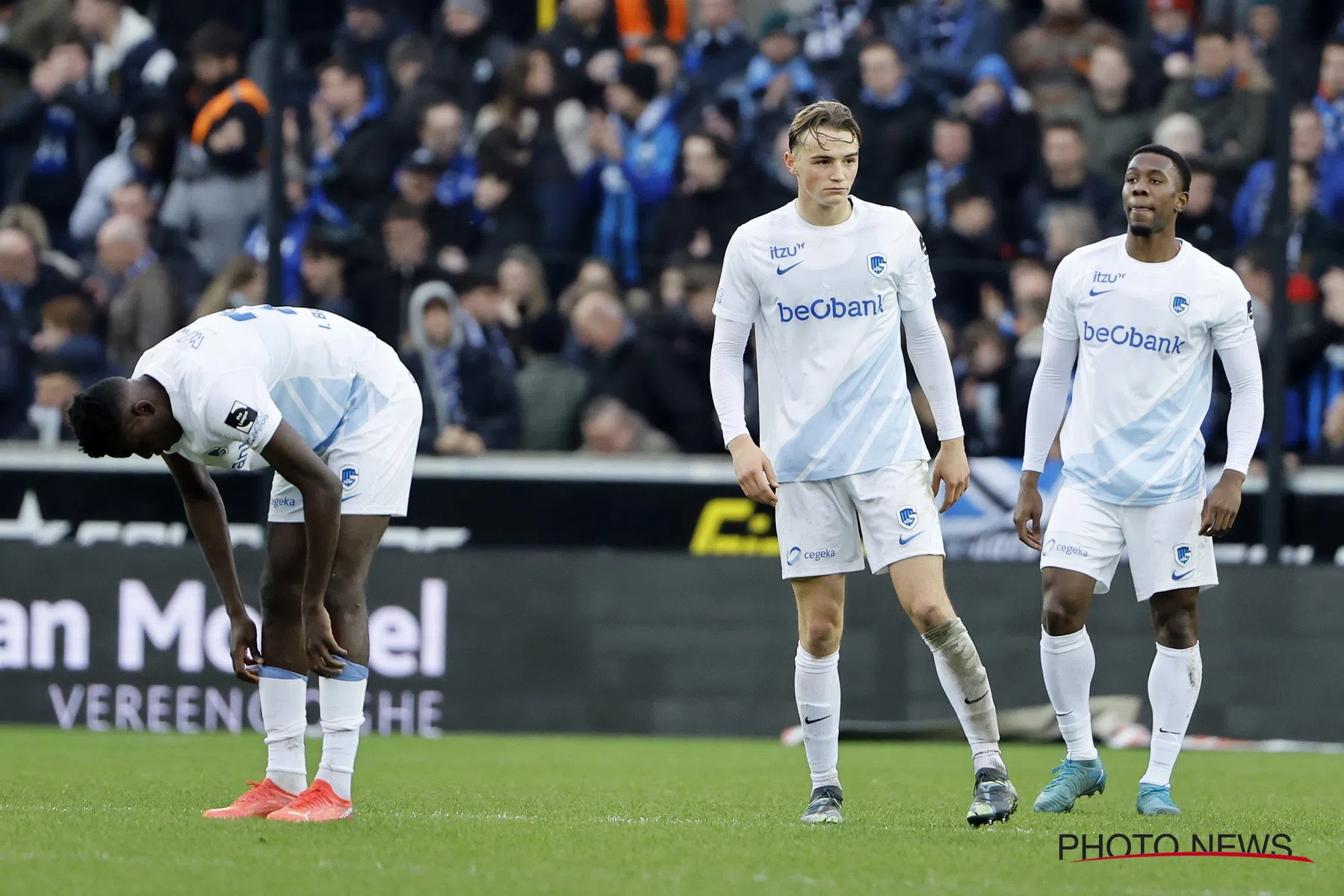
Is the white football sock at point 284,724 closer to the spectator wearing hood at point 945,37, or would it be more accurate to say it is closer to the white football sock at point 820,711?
the white football sock at point 820,711

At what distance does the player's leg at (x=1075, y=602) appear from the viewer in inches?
269

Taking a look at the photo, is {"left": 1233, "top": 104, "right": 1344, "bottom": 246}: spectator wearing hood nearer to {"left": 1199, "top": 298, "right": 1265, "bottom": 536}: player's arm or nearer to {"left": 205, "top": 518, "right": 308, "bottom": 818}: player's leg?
{"left": 1199, "top": 298, "right": 1265, "bottom": 536}: player's arm

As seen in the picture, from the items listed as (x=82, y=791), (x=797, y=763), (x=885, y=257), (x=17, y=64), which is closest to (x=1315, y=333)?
(x=797, y=763)

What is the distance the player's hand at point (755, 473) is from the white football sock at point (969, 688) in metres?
0.70

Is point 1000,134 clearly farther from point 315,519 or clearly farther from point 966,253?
point 315,519

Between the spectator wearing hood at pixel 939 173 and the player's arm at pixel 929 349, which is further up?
the spectator wearing hood at pixel 939 173

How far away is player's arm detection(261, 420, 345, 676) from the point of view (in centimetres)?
557

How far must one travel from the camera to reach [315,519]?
557cm

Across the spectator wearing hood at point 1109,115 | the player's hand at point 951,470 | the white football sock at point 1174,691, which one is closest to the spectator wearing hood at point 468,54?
the spectator wearing hood at point 1109,115

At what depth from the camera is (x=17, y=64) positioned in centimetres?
1412

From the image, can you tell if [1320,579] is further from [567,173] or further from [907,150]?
[567,173]

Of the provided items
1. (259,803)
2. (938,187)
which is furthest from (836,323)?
(938,187)

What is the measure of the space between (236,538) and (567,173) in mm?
3501

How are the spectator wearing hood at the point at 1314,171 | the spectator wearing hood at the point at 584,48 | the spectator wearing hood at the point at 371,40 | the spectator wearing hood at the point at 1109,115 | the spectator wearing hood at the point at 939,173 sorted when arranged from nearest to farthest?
the spectator wearing hood at the point at 1314,171 < the spectator wearing hood at the point at 939,173 < the spectator wearing hood at the point at 1109,115 < the spectator wearing hood at the point at 584,48 < the spectator wearing hood at the point at 371,40
